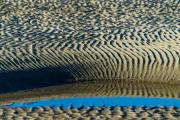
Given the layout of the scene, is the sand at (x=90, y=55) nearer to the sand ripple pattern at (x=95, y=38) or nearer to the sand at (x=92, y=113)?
the sand ripple pattern at (x=95, y=38)

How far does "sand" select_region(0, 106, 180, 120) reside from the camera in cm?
858

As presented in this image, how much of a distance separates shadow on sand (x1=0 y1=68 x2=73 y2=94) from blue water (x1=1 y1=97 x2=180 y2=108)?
1.33m

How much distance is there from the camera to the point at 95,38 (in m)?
14.1

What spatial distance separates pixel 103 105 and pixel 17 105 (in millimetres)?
1592

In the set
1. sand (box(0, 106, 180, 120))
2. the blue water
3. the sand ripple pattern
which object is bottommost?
the blue water

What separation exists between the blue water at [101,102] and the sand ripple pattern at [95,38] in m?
1.42

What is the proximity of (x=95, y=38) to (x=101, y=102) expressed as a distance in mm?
4480

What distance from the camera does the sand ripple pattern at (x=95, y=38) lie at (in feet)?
39.0

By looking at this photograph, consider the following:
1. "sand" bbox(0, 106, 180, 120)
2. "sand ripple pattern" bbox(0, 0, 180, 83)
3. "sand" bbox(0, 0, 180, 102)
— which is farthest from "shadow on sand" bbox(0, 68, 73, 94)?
"sand" bbox(0, 106, 180, 120)

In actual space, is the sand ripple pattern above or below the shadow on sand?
above

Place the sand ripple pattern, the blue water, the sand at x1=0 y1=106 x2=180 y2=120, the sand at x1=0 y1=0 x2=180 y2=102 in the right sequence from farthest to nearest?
the sand ripple pattern → the sand at x1=0 y1=0 x2=180 y2=102 → the blue water → the sand at x1=0 y1=106 x2=180 y2=120

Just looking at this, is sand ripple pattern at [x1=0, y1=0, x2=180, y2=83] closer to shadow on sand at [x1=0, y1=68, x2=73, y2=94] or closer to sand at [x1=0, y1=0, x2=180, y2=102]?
sand at [x1=0, y1=0, x2=180, y2=102]

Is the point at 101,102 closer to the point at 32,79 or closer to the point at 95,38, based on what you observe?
the point at 32,79

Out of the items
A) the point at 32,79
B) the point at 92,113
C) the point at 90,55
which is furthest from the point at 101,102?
the point at 90,55
